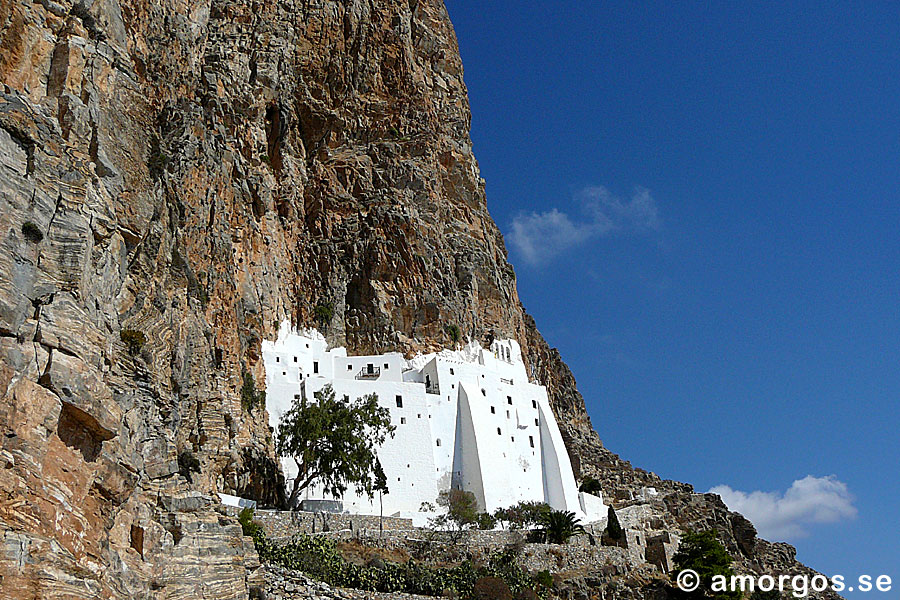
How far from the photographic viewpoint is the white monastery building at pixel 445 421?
168 feet

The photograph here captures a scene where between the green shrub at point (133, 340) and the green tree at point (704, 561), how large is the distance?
3067 cm

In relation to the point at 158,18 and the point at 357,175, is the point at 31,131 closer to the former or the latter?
the point at 158,18

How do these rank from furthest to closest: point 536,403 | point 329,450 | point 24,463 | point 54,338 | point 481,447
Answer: point 536,403
point 481,447
point 329,450
point 54,338
point 24,463

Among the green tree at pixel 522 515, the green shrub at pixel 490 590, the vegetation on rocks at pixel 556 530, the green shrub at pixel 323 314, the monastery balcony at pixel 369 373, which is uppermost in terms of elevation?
the green shrub at pixel 323 314

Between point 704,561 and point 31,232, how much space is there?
3912 centimetres

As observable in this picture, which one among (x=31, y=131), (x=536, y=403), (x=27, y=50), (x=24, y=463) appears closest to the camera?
(x=24, y=463)

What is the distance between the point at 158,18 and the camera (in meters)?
37.8

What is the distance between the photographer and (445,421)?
55656mm

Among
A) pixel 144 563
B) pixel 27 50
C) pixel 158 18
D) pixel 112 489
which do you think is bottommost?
pixel 144 563

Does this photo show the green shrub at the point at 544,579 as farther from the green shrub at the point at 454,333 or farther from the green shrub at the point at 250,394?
the green shrub at the point at 454,333

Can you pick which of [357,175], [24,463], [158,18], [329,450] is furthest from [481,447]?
[24,463]

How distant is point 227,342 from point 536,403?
81.3 feet

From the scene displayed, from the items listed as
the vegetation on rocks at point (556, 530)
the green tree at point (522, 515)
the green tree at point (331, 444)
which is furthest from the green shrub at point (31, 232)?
the green tree at point (522, 515)

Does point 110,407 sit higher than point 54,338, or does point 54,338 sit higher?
point 54,338
